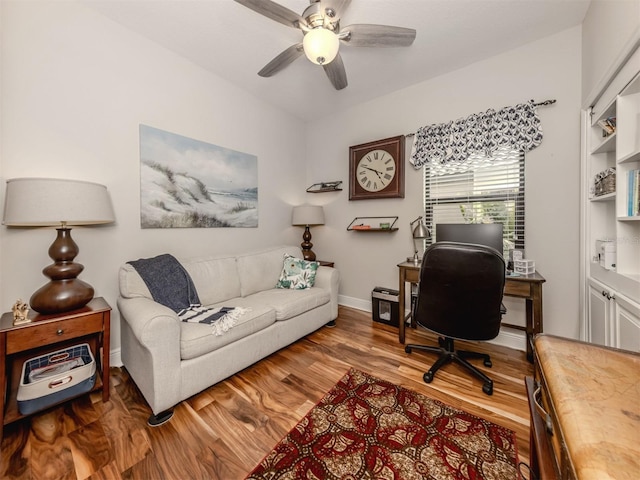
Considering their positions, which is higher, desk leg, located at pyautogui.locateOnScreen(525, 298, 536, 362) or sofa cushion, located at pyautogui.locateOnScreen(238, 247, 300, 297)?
sofa cushion, located at pyautogui.locateOnScreen(238, 247, 300, 297)

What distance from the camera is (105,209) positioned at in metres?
1.63

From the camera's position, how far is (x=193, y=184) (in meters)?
2.48

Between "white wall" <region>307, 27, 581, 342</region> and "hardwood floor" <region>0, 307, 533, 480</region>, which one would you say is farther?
"white wall" <region>307, 27, 581, 342</region>

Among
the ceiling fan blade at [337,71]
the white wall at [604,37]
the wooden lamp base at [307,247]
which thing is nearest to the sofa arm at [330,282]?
the wooden lamp base at [307,247]

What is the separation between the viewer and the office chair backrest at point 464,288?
1558mm

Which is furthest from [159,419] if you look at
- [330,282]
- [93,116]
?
[93,116]

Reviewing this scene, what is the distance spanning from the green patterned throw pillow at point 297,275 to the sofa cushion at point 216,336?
601 mm

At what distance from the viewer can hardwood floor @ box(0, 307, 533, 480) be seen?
3.84ft

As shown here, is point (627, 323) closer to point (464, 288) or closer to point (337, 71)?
point (464, 288)

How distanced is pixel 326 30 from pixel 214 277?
6.95 feet

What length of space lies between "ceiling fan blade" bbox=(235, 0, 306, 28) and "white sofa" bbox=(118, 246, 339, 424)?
1909mm

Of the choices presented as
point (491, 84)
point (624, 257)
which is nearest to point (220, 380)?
point (624, 257)

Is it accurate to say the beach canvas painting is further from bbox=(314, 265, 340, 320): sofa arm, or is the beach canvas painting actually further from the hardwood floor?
the hardwood floor

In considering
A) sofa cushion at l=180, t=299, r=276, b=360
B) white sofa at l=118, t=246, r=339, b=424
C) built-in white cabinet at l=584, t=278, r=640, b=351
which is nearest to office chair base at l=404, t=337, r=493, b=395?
built-in white cabinet at l=584, t=278, r=640, b=351
